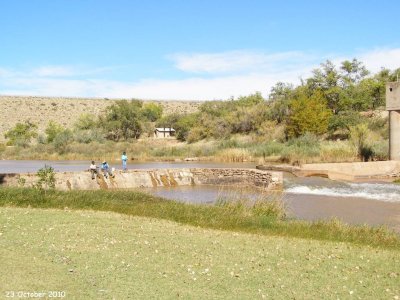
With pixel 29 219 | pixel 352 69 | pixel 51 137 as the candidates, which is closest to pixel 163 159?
pixel 51 137

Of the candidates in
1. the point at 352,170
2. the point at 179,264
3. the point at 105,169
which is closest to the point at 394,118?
the point at 352,170

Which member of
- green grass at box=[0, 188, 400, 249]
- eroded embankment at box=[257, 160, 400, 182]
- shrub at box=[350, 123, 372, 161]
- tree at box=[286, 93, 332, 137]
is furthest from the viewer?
tree at box=[286, 93, 332, 137]

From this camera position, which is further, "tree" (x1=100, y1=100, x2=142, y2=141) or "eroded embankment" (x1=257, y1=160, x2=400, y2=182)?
"tree" (x1=100, y1=100, x2=142, y2=141)

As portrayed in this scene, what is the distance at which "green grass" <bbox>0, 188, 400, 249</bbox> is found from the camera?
524 inches

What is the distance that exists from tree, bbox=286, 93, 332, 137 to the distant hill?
58.1 metres

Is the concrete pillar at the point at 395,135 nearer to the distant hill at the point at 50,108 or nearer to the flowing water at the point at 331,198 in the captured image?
the flowing water at the point at 331,198

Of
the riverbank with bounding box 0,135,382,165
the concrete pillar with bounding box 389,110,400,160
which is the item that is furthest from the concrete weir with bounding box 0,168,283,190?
the concrete pillar with bounding box 389,110,400,160

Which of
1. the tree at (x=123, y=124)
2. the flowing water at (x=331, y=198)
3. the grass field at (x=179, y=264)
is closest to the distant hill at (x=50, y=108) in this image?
the tree at (x=123, y=124)

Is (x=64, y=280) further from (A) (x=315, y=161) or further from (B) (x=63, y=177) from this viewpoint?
(A) (x=315, y=161)

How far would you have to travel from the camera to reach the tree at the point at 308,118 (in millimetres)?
58031

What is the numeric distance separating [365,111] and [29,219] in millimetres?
61789

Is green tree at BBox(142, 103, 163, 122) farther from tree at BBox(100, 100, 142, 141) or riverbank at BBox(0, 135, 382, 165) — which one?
riverbank at BBox(0, 135, 382, 165)

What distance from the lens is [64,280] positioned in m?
8.27

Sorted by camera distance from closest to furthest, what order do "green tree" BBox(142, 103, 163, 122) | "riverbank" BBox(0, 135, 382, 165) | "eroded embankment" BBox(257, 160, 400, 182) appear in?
"eroded embankment" BBox(257, 160, 400, 182)
"riverbank" BBox(0, 135, 382, 165)
"green tree" BBox(142, 103, 163, 122)
